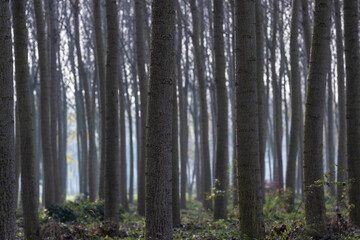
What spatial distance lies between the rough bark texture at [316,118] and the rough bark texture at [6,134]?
4.61 m

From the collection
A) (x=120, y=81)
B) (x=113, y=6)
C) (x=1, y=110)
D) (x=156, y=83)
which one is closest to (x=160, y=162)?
(x=156, y=83)

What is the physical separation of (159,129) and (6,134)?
2030 millimetres

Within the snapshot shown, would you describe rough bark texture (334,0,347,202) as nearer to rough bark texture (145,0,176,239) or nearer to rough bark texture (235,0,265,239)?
rough bark texture (235,0,265,239)

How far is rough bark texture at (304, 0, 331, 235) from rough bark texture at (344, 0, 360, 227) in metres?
1.44

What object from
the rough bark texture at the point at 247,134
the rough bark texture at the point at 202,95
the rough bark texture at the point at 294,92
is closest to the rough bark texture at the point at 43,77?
the rough bark texture at the point at 202,95

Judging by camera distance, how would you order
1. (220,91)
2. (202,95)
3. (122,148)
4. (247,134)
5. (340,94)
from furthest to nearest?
(122,148) < (202,95) < (340,94) < (220,91) < (247,134)

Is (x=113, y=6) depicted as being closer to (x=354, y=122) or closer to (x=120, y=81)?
(x=354, y=122)

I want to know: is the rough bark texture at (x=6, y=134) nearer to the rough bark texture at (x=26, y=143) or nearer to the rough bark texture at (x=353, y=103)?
the rough bark texture at (x=26, y=143)

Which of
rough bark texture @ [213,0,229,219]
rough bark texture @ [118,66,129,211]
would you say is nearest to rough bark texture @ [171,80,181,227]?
rough bark texture @ [213,0,229,219]

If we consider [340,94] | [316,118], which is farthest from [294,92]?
[316,118]

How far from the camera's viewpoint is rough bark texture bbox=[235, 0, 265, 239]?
7.09 meters

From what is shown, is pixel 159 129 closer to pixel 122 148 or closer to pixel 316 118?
pixel 316 118

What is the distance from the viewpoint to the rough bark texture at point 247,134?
23.3ft

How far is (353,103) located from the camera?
891 centimetres
